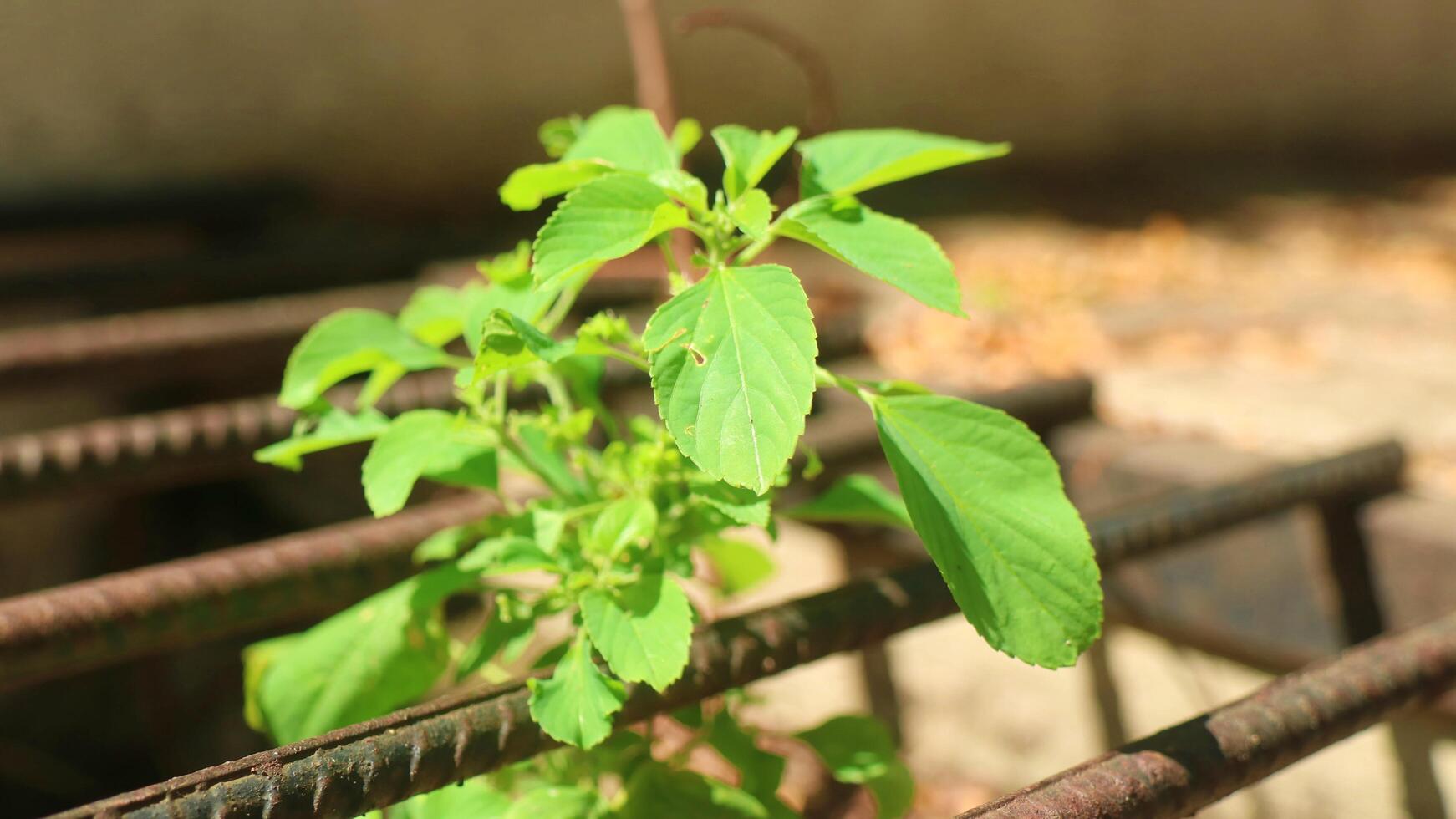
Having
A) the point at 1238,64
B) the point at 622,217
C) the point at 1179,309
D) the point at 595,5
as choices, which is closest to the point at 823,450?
the point at 622,217

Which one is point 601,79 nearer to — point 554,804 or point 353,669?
point 353,669

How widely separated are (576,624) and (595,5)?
123 inches

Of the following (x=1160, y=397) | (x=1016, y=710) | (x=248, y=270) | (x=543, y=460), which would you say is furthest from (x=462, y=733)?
(x=248, y=270)

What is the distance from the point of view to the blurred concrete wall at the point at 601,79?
290cm

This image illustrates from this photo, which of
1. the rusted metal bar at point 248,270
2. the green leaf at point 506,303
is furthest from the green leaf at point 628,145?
the rusted metal bar at point 248,270

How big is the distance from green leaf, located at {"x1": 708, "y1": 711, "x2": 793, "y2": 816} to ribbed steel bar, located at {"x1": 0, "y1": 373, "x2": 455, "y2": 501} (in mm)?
672

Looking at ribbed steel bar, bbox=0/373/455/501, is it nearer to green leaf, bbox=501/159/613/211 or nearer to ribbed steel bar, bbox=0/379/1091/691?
ribbed steel bar, bbox=0/379/1091/691

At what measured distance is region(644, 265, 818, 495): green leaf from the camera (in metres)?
0.58

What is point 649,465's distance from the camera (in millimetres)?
742

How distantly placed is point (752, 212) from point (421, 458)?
0.27 metres

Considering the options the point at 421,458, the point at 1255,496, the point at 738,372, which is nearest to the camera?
the point at 738,372

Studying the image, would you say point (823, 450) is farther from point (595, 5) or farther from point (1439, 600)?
point (595, 5)

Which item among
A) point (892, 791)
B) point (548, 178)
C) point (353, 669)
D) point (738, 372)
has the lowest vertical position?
point (892, 791)

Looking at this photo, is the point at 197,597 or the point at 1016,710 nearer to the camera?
the point at 197,597
